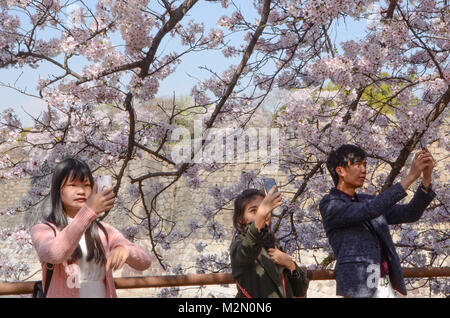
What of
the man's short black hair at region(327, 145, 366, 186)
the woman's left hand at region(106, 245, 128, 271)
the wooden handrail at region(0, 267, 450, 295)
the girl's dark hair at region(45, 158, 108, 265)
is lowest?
the wooden handrail at region(0, 267, 450, 295)

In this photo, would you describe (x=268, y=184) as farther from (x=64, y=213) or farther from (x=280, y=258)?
(x=64, y=213)

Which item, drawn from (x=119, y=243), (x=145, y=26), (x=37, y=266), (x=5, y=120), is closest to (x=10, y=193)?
(x=37, y=266)

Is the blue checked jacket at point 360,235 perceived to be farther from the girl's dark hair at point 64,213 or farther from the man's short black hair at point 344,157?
the girl's dark hair at point 64,213

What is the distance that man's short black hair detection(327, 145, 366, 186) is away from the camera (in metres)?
2.46

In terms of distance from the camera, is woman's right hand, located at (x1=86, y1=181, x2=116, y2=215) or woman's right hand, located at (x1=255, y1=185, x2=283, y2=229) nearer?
woman's right hand, located at (x1=86, y1=181, x2=116, y2=215)

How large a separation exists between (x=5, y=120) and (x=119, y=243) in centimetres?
368

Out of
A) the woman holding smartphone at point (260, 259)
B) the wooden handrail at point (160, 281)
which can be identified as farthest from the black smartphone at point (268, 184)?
the wooden handrail at point (160, 281)

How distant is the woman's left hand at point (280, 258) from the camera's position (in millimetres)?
2236

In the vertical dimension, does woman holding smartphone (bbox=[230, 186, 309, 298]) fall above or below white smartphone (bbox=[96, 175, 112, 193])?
below

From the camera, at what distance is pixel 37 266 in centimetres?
1716

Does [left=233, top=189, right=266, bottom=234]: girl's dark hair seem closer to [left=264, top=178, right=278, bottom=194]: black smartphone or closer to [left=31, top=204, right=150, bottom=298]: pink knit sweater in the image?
[left=264, top=178, right=278, bottom=194]: black smartphone

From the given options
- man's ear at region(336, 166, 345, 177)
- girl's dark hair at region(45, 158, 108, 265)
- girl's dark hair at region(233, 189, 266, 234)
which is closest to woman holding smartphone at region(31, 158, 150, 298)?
girl's dark hair at region(45, 158, 108, 265)

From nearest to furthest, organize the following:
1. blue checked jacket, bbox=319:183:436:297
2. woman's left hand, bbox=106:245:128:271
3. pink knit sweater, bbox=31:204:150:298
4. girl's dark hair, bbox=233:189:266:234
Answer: pink knit sweater, bbox=31:204:150:298 < woman's left hand, bbox=106:245:128:271 < blue checked jacket, bbox=319:183:436:297 < girl's dark hair, bbox=233:189:266:234

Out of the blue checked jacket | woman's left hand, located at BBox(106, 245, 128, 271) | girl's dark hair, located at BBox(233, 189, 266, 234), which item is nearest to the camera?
woman's left hand, located at BBox(106, 245, 128, 271)
